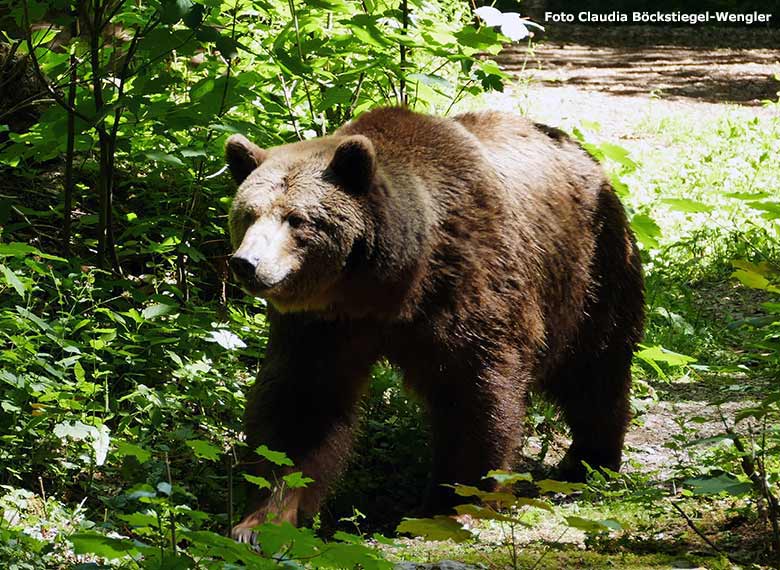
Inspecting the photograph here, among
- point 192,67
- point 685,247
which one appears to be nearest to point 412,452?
point 192,67

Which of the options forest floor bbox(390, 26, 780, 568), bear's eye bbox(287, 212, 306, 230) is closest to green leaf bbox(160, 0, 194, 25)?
bear's eye bbox(287, 212, 306, 230)

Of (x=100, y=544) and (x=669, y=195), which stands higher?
(x=669, y=195)

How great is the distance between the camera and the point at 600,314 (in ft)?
22.3

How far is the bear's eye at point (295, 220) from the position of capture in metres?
5.04

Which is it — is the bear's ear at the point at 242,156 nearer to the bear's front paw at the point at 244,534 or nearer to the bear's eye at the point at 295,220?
the bear's eye at the point at 295,220

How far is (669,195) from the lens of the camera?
11.7m

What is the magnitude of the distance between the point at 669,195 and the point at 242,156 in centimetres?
738

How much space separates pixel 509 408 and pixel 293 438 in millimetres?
1140

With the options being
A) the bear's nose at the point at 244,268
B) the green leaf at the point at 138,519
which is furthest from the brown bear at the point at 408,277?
the green leaf at the point at 138,519

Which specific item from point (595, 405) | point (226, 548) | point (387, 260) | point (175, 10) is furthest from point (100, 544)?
point (595, 405)

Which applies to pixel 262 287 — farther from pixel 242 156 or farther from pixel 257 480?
pixel 257 480

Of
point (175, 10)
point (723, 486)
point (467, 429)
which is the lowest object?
point (467, 429)

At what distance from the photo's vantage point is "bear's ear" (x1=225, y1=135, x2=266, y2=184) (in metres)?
5.34

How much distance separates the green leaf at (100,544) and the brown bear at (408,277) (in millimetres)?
1956
